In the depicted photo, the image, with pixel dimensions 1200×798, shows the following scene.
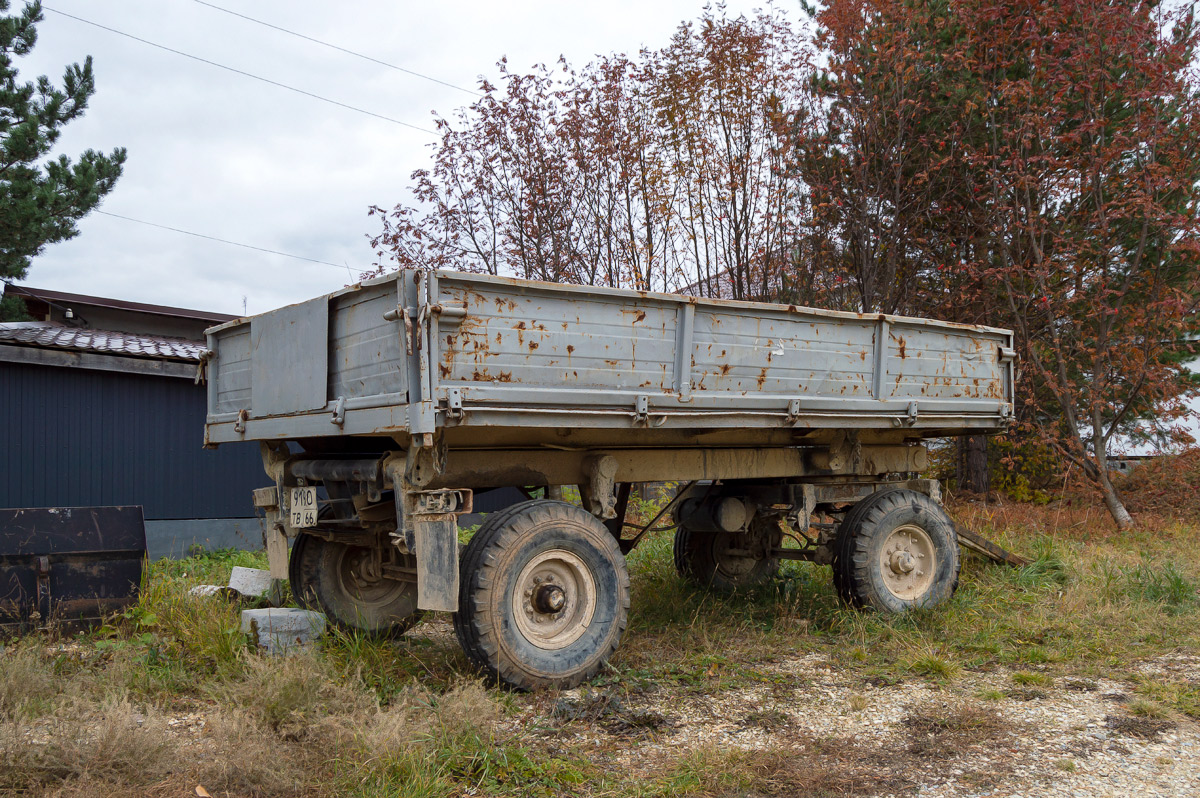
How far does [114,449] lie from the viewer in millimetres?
10859

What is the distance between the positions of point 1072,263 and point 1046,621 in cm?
705

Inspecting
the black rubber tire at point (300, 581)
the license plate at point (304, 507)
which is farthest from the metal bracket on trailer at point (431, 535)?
the black rubber tire at point (300, 581)

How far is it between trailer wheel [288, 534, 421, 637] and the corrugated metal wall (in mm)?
5800

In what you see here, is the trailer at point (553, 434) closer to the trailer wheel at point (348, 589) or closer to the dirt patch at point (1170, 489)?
the trailer wheel at point (348, 589)

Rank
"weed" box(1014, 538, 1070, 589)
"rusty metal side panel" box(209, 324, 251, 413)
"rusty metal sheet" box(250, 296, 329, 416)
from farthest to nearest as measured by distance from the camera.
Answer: "weed" box(1014, 538, 1070, 589) → "rusty metal side panel" box(209, 324, 251, 413) → "rusty metal sheet" box(250, 296, 329, 416)

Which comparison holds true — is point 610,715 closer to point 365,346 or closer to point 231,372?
point 365,346

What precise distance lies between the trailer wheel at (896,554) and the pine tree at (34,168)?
14353 mm

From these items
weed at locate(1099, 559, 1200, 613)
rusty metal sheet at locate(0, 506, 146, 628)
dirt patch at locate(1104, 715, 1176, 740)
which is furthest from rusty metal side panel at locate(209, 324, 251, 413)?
weed at locate(1099, 559, 1200, 613)

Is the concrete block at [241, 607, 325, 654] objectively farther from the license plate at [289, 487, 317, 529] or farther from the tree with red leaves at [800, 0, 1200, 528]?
the tree with red leaves at [800, 0, 1200, 528]

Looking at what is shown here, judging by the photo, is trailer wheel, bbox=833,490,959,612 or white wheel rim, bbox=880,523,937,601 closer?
trailer wheel, bbox=833,490,959,612

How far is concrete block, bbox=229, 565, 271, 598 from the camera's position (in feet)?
24.0

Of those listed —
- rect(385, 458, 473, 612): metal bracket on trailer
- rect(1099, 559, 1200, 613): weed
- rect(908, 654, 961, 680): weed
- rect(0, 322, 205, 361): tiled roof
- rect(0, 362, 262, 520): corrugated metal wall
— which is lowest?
rect(908, 654, 961, 680): weed

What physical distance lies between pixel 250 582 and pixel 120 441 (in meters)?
4.59

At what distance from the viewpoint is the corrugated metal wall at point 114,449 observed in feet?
33.8
